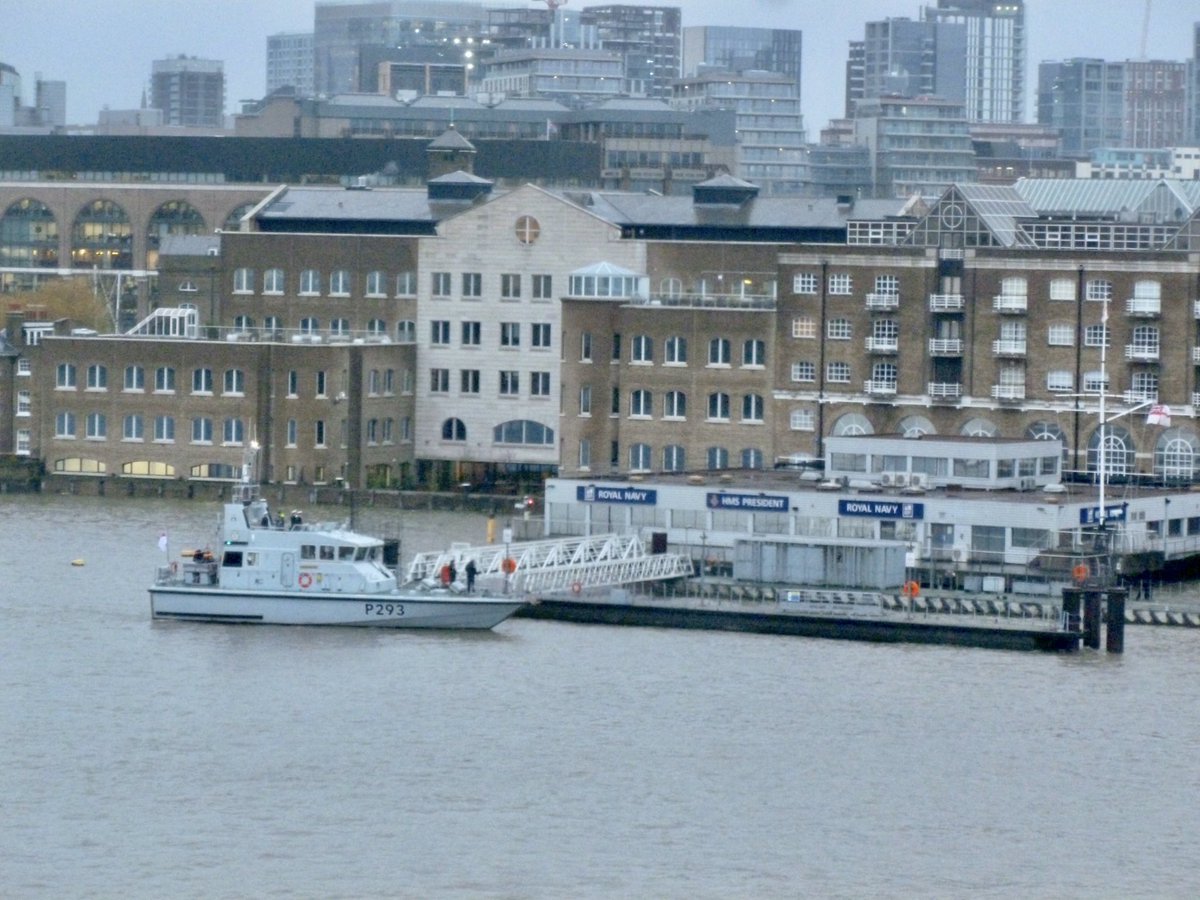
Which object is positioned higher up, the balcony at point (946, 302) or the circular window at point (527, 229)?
the circular window at point (527, 229)

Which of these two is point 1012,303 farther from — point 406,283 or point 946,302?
point 406,283

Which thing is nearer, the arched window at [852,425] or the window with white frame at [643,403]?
the arched window at [852,425]

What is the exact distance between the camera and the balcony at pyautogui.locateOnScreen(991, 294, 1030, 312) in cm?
8906

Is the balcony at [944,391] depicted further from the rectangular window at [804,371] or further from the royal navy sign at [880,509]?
the royal navy sign at [880,509]

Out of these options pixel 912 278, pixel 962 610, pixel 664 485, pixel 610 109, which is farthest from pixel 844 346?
pixel 610 109

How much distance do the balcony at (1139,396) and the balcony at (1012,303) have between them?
12.6 feet

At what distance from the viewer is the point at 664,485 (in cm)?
Answer: 7594

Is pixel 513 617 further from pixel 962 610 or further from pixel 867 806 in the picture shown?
pixel 867 806

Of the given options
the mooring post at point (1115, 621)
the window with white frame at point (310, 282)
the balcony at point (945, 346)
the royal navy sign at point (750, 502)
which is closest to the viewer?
the mooring post at point (1115, 621)

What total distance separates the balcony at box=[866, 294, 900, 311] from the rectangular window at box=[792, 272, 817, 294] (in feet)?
5.46

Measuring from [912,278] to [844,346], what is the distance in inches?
109

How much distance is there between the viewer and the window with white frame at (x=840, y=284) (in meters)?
91.2

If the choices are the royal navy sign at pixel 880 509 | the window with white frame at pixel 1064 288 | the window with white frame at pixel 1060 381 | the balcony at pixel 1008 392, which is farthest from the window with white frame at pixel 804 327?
the royal navy sign at pixel 880 509

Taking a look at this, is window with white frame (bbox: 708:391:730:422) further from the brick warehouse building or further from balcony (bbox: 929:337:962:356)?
balcony (bbox: 929:337:962:356)
